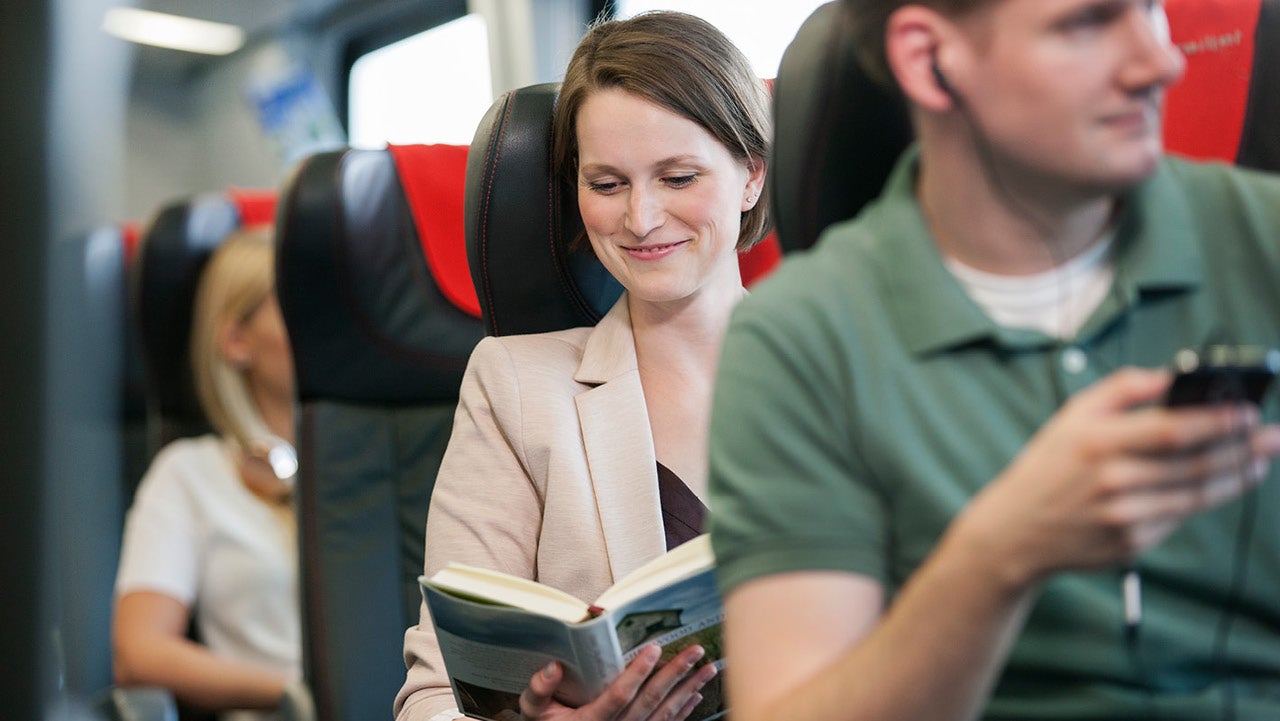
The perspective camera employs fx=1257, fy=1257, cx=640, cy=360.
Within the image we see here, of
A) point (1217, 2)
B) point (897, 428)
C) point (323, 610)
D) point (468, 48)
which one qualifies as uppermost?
point (468, 48)

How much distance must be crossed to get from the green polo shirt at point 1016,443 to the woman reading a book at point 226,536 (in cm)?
153

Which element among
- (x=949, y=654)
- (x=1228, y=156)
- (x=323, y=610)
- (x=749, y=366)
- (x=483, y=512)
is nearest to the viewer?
(x=949, y=654)

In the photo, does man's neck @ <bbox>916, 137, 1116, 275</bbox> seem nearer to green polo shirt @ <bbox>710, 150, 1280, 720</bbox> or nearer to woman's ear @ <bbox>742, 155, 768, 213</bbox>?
green polo shirt @ <bbox>710, 150, 1280, 720</bbox>

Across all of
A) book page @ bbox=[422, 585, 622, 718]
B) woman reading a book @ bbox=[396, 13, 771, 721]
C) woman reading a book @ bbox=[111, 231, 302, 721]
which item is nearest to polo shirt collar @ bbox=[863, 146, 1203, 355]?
book page @ bbox=[422, 585, 622, 718]

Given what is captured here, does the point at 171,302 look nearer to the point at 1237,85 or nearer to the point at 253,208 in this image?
the point at 253,208

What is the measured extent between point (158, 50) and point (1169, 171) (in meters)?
6.22

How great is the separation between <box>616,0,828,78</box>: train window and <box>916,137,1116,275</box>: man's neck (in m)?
0.48

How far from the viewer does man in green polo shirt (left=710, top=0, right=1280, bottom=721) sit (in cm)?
71

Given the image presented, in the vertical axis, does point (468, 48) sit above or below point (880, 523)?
above

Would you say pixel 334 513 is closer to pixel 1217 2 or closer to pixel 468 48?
pixel 1217 2

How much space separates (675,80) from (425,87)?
5.64 feet

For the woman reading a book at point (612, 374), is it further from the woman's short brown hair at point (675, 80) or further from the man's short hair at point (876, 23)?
the man's short hair at point (876, 23)

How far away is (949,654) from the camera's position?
2.21 feet

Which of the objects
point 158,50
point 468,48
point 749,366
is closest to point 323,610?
point 749,366
